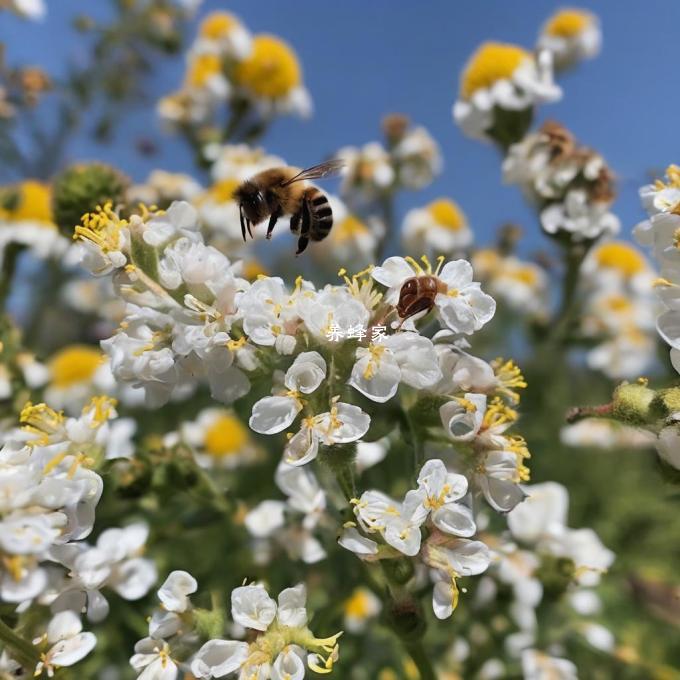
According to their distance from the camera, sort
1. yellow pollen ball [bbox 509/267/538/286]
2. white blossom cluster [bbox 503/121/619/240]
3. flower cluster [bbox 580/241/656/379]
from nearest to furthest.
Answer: white blossom cluster [bbox 503/121/619/240] < flower cluster [bbox 580/241/656/379] < yellow pollen ball [bbox 509/267/538/286]

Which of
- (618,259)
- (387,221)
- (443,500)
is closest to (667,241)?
(443,500)

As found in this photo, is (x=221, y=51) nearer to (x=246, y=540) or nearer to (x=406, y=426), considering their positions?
(x=246, y=540)

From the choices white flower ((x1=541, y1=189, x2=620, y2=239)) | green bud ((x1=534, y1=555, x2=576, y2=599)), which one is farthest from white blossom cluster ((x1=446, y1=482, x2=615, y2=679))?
white flower ((x1=541, y1=189, x2=620, y2=239))

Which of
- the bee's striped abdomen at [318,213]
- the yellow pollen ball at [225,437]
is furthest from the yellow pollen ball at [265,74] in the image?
the bee's striped abdomen at [318,213]

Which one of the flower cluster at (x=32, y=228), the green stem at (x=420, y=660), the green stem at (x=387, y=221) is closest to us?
the green stem at (x=420, y=660)

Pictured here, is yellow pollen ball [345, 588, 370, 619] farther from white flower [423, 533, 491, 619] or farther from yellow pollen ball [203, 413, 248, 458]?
white flower [423, 533, 491, 619]

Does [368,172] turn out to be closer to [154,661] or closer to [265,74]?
[265,74]

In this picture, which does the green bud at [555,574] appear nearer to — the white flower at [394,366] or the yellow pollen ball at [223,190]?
the white flower at [394,366]
